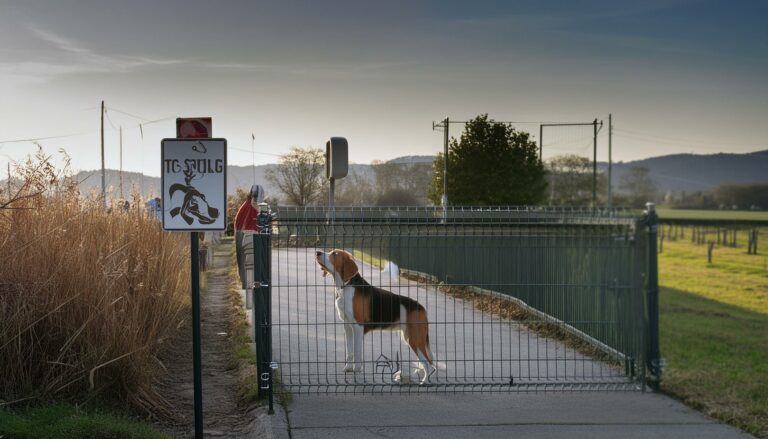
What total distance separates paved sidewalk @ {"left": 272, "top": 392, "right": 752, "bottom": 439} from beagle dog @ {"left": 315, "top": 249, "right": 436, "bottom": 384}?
0.48m

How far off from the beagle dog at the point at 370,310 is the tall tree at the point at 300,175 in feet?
131

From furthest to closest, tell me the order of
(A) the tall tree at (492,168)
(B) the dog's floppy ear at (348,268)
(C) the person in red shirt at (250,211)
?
1. (A) the tall tree at (492,168)
2. (C) the person in red shirt at (250,211)
3. (B) the dog's floppy ear at (348,268)

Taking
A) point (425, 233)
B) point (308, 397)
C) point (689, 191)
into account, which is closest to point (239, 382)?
point (308, 397)

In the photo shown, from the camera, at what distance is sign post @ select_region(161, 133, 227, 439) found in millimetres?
5719

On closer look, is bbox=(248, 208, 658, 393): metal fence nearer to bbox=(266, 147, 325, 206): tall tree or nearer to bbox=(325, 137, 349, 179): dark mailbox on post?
bbox=(325, 137, 349, 179): dark mailbox on post

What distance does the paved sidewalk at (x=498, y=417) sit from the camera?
6.14 meters

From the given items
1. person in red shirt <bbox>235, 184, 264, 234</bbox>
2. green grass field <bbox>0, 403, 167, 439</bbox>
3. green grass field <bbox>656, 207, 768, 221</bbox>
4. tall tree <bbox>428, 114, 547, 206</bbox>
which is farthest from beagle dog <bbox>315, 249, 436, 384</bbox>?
green grass field <bbox>656, 207, 768, 221</bbox>

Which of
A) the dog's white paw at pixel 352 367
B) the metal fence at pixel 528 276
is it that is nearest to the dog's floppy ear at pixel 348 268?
the metal fence at pixel 528 276

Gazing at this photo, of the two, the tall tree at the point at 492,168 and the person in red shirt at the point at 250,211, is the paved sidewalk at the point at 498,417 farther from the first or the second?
the tall tree at the point at 492,168

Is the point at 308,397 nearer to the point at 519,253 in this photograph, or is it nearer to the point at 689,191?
the point at 519,253

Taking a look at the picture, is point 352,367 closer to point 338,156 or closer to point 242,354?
point 242,354

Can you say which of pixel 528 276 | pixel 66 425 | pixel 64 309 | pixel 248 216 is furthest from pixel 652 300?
pixel 248 216

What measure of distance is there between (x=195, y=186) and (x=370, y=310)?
2.47m

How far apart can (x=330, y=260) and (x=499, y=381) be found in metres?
1.95
